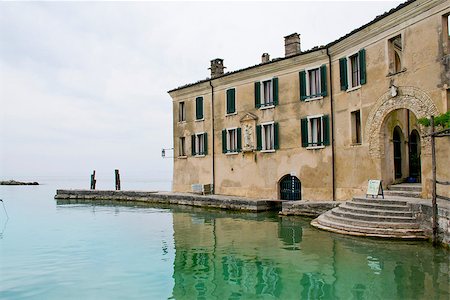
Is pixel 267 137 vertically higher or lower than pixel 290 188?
higher

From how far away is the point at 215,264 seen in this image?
31.0 feet

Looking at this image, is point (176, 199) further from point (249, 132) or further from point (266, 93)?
point (266, 93)

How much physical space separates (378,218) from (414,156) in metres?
6.71

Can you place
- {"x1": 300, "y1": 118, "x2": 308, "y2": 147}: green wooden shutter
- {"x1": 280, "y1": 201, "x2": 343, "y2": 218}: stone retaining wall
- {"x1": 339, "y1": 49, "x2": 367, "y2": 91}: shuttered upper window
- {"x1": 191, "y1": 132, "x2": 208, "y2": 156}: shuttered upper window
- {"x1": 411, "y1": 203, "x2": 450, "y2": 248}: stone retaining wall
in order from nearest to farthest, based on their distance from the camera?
{"x1": 411, "y1": 203, "x2": 450, "y2": 248}: stone retaining wall
{"x1": 339, "y1": 49, "x2": 367, "y2": 91}: shuttered upper window
{"x1": 280, "y1": 201, "x2": 343, "y2": 218}: stone retaining wall
{"x1": 300, "y1": 118, "x2": 308, "y2": 147}: green wooden shutter
{"x1": 191, "y1": 132, "x2": 208, "y2": 156}: shuttered upper window

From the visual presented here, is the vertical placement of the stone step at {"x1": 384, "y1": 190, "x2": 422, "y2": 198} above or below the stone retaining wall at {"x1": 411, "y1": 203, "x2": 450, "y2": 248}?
above

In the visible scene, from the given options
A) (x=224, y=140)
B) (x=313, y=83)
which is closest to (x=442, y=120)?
(x=313, y=83)

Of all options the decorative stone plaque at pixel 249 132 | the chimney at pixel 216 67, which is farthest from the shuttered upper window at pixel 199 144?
the chimney at pixel 216 67

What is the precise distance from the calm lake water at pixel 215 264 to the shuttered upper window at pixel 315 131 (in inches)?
198

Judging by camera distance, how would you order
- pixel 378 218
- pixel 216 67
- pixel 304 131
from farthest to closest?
pixel 216 67
pixel 304 131
pixel 378 218

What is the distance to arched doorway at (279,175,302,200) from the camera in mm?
20391

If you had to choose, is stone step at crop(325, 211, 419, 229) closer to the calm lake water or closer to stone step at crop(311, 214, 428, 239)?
stone step at crop(311, 214, 428, 239)

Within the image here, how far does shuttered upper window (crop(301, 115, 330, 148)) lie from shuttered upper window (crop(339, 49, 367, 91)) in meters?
1.98

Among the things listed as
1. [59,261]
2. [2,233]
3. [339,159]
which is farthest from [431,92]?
[2,233]

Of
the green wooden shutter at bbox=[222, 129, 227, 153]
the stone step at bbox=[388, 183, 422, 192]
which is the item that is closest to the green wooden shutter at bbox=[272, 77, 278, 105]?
the green wooden shutter at bbox=[222, 129, 227, 153]
